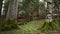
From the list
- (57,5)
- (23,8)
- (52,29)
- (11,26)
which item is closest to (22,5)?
(23,8)

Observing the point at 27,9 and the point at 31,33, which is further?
the point at 27,9

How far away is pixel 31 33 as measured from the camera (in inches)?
364

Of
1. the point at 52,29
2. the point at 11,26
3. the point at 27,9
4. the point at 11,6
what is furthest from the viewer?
the point at 27,9

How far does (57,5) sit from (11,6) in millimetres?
6549

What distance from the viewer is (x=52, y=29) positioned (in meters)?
9.93

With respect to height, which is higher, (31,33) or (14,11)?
(14,11)

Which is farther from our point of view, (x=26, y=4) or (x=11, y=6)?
(x=26, y=4)

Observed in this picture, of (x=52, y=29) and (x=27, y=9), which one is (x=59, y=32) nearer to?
(x=52, y=29)

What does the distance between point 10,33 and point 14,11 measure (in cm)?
386

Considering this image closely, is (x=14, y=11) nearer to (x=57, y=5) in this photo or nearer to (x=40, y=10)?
(x=57, y=5)

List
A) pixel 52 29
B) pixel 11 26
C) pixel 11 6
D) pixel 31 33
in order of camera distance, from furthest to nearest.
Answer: pixel 11 6
pixel 11 26
pixel 52 29
pixel 31 33

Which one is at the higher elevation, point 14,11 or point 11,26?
point 14,11


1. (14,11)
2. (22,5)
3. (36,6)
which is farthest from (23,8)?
(14,11)

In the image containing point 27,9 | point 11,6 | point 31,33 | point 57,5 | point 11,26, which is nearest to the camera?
point 31,33
